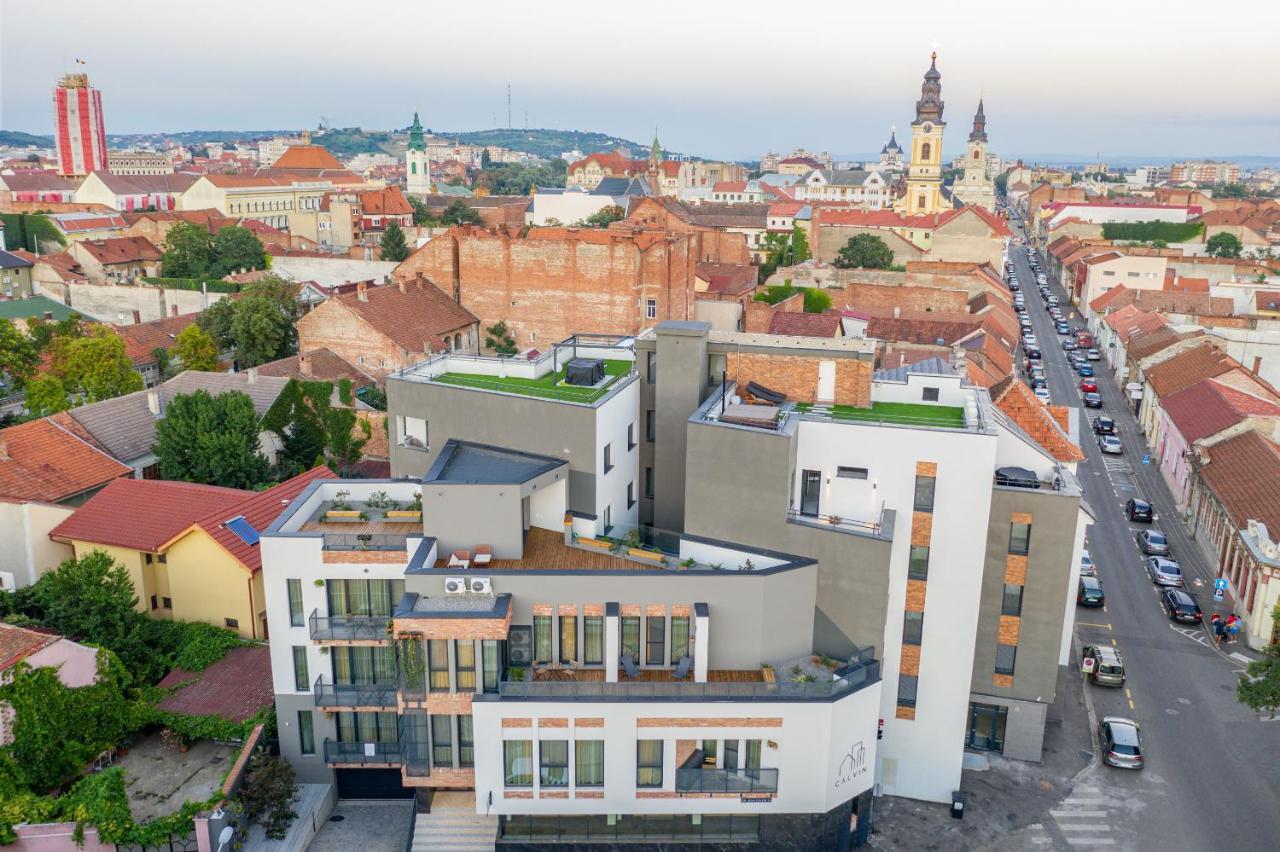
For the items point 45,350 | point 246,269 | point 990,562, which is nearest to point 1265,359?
point 990,562

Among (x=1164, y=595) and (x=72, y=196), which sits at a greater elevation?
(x=72, y=196)

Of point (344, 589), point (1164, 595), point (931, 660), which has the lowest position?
point (1164, 595)

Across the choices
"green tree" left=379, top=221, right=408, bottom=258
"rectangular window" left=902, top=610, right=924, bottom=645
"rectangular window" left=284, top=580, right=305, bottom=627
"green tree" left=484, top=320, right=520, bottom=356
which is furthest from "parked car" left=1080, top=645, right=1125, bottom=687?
"green tree" left=379, top=221, right=408, bottom=258

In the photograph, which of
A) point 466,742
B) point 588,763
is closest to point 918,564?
point 588,763

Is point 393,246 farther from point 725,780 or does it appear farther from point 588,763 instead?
point 725,780

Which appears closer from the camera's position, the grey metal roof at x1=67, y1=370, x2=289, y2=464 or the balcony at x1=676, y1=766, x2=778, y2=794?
the balcony at x1=676, y1=766, x2=778, y2=794

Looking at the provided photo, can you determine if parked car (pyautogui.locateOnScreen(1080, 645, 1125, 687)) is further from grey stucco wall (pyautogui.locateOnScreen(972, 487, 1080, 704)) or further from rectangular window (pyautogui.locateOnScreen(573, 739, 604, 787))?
rectangular window (pyautogui.locateOnScreen(573, 739, 604, 787))

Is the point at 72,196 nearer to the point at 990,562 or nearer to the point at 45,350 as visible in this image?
the point at 45,350
